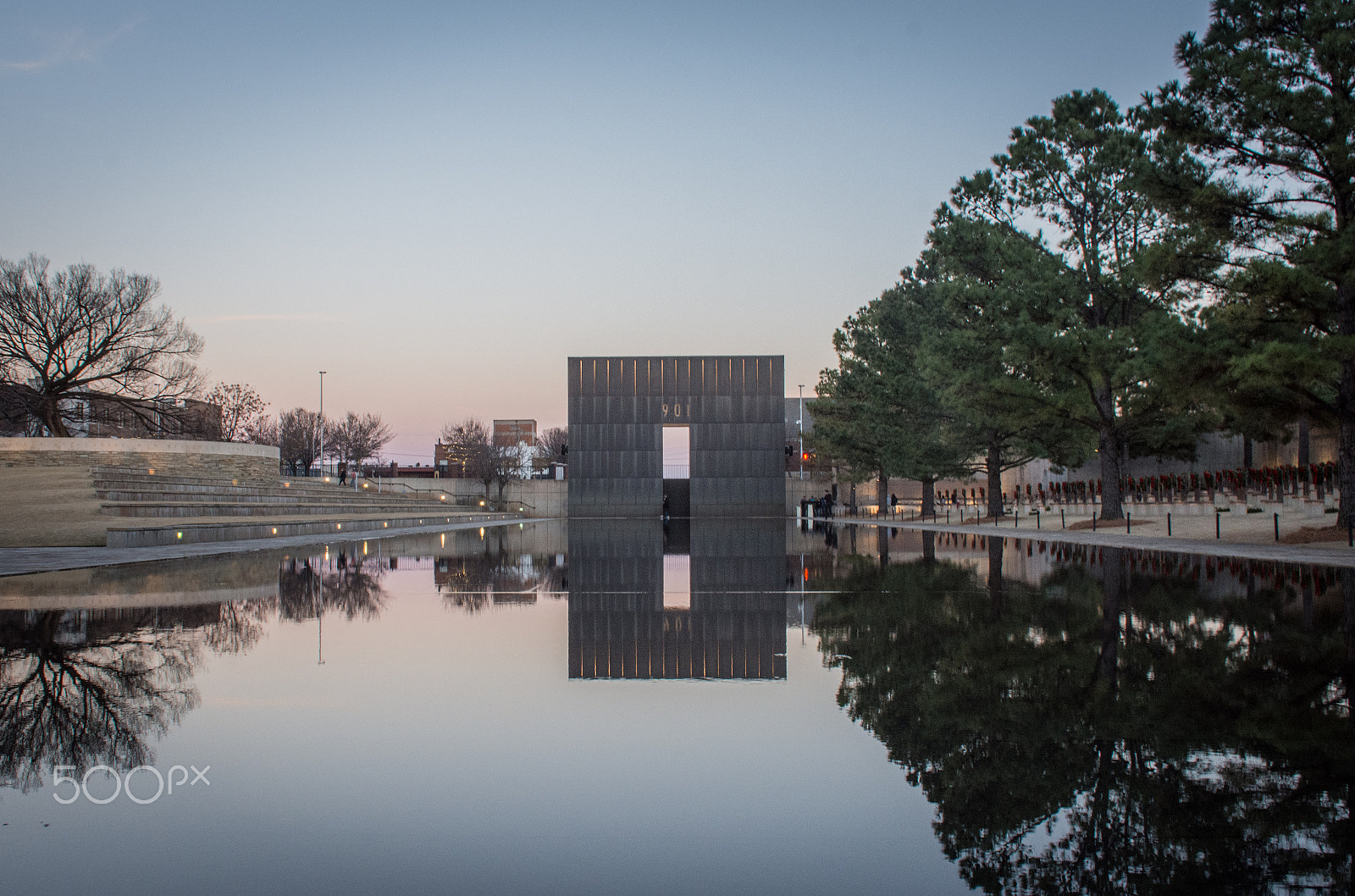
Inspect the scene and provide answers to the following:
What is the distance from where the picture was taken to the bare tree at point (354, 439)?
93.5 m

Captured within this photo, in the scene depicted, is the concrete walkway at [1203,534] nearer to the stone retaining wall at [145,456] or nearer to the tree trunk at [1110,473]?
the tree trunk at [1110,473]

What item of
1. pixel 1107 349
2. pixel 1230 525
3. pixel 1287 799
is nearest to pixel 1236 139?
pixel 1107 349

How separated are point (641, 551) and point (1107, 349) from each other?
1395cm

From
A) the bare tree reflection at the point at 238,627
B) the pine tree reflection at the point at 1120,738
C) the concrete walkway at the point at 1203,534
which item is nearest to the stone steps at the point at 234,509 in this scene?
the bare tree reflection at the point at 238,627

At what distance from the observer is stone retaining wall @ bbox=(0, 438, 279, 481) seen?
1636 inches

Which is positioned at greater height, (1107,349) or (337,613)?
(1107,349)

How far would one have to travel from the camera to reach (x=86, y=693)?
19.5 feet

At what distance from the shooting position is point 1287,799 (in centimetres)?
383

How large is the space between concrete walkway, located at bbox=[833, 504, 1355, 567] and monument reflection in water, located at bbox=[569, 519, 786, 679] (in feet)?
29.5

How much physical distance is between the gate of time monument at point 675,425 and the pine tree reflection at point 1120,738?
6264 cm

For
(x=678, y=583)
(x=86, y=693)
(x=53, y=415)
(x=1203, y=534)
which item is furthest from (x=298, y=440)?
(x=86, y=693)

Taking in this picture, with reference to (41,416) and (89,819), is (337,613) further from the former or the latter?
(41,416)

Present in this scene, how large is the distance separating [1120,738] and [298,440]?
90792 mm

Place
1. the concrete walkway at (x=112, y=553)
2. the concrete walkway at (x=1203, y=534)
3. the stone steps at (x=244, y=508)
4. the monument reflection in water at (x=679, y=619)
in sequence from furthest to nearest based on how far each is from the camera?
the stone steps at (x=244, y=508)
the concrete walkway at (x=1203, y=534)
the concrete walkway at (x=112, y=553)
the monument reflection in water at (x=679, y=619)
